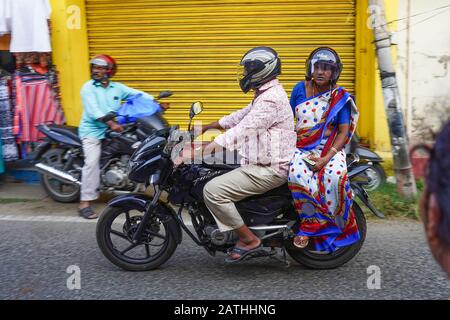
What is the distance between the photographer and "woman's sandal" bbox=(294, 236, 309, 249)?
155 inches

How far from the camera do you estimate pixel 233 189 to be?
3834 mm

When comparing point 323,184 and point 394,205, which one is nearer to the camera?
point 323,184

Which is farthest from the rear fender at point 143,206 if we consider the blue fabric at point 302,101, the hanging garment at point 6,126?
the hanging garment at point 6,126

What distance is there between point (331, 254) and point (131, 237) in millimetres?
1468

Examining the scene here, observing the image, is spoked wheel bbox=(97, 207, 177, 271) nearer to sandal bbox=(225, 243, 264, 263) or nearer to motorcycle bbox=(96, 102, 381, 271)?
motorcycle bbox=(96, 102, 381, 271)

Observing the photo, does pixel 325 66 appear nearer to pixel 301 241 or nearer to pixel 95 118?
pixel 301 241

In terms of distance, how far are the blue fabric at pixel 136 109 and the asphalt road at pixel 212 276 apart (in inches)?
58.4

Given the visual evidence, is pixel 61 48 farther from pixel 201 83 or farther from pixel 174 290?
pixel 174 290

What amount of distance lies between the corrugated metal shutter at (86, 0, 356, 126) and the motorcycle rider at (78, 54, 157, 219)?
1681mm

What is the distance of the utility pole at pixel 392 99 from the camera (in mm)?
5469

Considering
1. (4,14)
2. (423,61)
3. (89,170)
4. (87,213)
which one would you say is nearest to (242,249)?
(87,213)

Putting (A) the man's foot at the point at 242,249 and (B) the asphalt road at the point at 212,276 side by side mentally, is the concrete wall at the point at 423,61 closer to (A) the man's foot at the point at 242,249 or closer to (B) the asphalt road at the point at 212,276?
(B) the asphalt road at the point at 212,276
